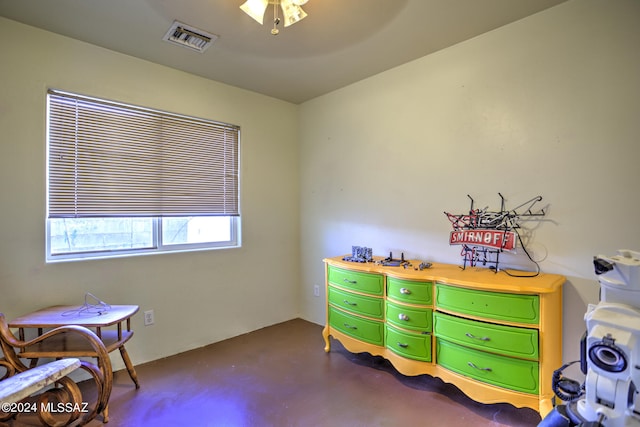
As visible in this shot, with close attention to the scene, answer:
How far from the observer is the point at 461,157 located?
235 cm

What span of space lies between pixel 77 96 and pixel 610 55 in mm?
3435

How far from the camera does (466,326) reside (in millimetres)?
1893

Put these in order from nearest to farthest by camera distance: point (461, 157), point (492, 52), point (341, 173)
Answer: point (492, 52), point (461, 157), point (341, 173)

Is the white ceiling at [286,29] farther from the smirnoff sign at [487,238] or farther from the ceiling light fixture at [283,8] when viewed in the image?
the smirnoff sign at [487,238]

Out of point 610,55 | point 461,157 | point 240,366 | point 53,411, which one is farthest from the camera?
point 240,366

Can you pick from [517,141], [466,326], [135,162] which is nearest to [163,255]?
[135,162]

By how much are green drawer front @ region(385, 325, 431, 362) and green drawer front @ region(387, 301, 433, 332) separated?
0.17 ft

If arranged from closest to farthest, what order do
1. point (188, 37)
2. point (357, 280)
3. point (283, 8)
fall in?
point (283, 8), point (188, 37), point (357, 280)

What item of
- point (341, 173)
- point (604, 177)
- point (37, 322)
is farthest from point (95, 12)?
point (604, 177)

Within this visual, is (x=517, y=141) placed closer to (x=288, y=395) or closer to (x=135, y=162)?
(x=288, y=395)

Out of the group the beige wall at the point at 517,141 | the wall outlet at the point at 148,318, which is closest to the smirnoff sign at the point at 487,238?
the beige wall at the point at 517,141

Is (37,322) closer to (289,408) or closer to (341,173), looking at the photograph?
(289,408)

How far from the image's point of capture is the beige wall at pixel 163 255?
2064 mm

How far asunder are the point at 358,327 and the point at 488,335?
968 mm
